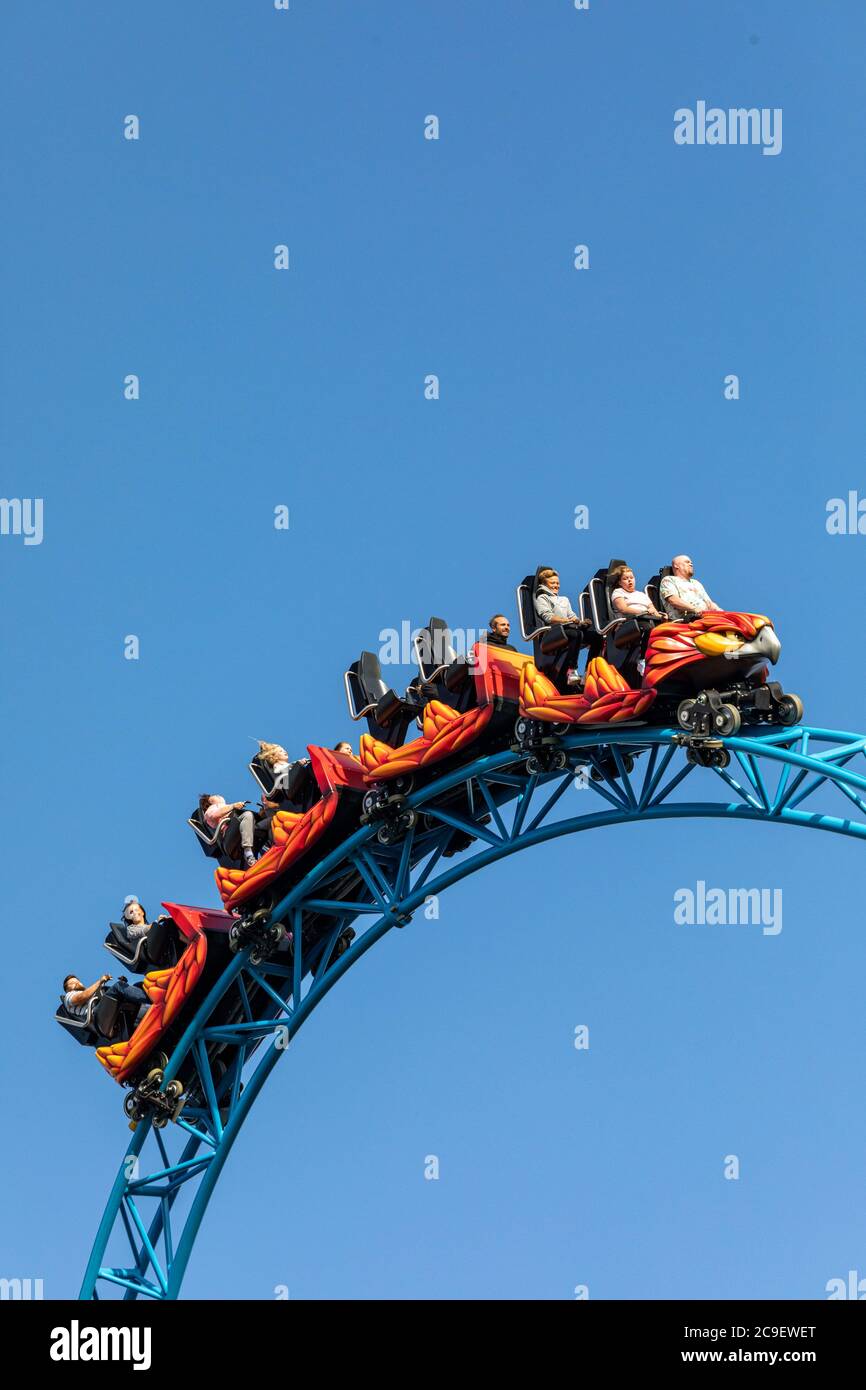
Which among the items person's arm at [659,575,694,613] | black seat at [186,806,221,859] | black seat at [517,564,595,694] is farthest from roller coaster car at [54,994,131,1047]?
person's arm at [659,575,694,613]

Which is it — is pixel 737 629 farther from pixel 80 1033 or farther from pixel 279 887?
pixel 80 1033

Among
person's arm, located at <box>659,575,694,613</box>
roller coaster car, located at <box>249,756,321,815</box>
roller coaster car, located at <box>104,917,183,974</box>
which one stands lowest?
roller coaster car, located at <box>104,917,183,974</box>

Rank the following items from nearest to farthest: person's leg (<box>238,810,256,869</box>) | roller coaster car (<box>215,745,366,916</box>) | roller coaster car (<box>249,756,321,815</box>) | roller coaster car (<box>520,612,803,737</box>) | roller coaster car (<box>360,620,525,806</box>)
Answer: roller coaster car (<box>520,612,803,737</box>) < roller coaster car (<box>360,620,525,806</box>) < roller coaster car (<box>215,745,366,916</box>) < roller coaster car (<box>249,756,321,815</box>) < person's leg (<box>238,810,256,869</box>)

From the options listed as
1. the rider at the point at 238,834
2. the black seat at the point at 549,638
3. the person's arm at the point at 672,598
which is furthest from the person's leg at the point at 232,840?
the person's arm at the point at 672,598

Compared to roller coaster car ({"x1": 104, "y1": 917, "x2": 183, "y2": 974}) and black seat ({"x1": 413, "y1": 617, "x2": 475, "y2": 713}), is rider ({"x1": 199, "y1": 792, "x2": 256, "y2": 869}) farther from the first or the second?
black seat ({"x1": 413, "y1": 617, "x2": 475, "y2": 713})

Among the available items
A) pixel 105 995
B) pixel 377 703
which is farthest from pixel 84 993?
pixel 377 703

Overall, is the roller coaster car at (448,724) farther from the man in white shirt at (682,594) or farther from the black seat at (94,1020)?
the black seat at (94,1020)

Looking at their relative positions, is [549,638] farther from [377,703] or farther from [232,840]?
[232,840]
